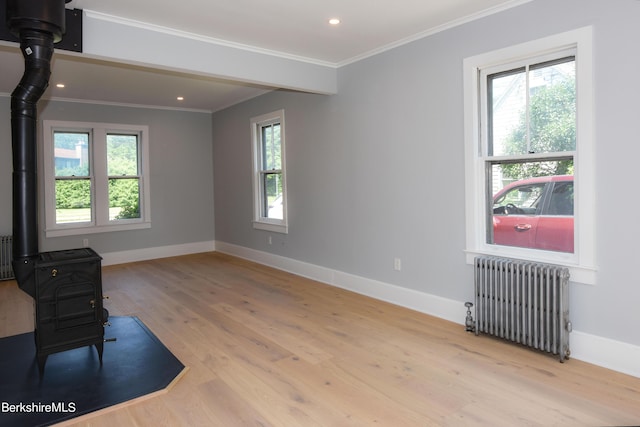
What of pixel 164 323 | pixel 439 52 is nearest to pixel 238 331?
pixel 164 323

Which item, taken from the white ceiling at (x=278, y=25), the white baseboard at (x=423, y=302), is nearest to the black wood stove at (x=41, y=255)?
the white ceiling at (x=278, y=25)

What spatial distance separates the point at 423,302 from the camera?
406 cm

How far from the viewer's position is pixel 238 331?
3.68 m

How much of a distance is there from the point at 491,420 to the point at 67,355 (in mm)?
2960

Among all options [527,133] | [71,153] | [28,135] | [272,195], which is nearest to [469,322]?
[527,133]

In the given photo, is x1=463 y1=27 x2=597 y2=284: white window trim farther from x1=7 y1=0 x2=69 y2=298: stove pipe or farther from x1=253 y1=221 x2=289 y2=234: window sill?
x1=7 y1=0 x2=69 y2=298: stove pipe

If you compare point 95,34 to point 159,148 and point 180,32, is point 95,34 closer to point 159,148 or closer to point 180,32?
point 180,32

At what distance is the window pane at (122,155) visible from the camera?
22.5 ft

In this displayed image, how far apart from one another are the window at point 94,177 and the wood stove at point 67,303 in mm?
3981

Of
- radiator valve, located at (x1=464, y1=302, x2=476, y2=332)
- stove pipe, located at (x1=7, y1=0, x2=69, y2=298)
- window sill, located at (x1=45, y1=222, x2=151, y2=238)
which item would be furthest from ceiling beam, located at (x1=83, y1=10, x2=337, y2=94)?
window sill, located at (x1=45, y1=222, x2=151, y2=238)

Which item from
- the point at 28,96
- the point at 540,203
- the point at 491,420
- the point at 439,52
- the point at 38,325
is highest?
the point at 439,52

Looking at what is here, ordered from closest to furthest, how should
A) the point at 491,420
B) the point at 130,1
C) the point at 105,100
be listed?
1. the point at 491,420
2. the point at 130,1
3. the point at 105,100

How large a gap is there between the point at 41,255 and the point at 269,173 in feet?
12.5

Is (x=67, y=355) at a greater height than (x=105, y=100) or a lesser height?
lesser
